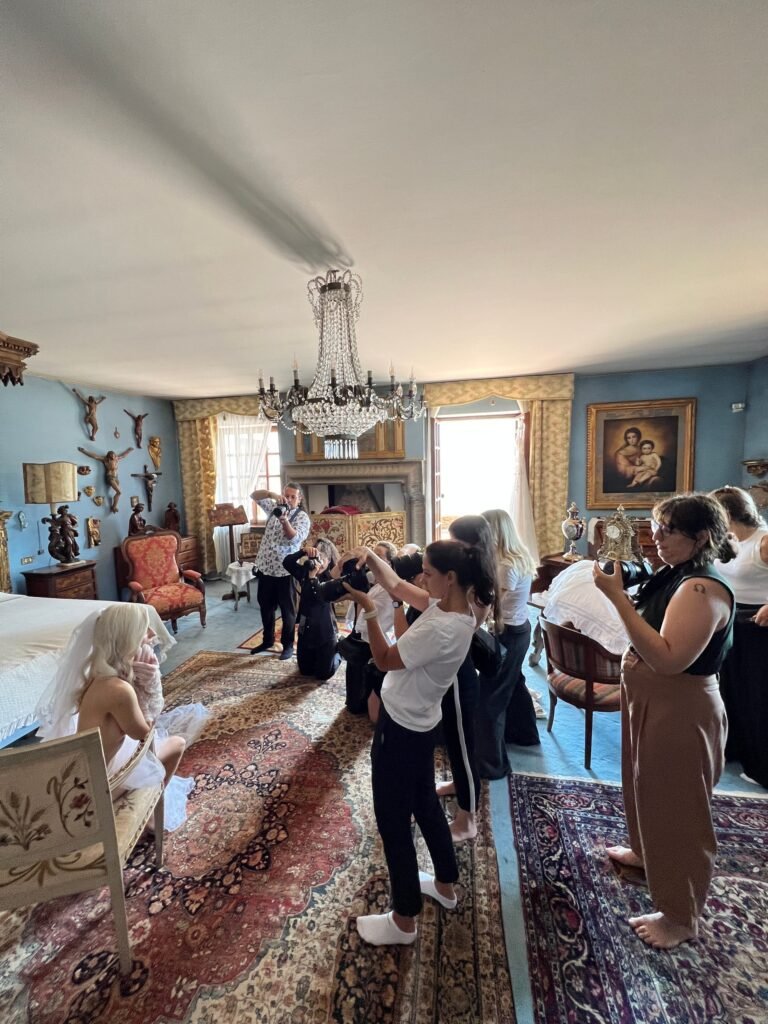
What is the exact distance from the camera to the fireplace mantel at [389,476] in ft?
18.5

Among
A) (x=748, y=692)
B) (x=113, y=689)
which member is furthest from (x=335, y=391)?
(x=748, y=692)

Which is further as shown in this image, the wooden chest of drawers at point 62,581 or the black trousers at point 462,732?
the wooden chest of drawers at point 62,581

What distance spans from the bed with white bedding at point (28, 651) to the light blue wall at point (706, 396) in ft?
17.7

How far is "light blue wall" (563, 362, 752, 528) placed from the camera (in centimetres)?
482

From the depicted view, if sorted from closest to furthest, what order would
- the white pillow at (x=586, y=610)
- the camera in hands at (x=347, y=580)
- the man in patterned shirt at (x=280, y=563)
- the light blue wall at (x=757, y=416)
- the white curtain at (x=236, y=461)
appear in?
the camera in hands at (x=347, y=580)
the white pillow at (x=586, y=610)
the man in patterned shirt at (x=280, y=563)
the light blue wall at (x=757, y=416)
the white curtain at (x=236, y=461)

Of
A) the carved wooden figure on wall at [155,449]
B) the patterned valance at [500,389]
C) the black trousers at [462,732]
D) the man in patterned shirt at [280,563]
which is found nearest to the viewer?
the black trousers at [462,732]

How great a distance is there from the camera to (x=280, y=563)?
360 cm

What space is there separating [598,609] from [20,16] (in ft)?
9.54

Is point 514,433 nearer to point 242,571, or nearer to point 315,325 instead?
point 315,325

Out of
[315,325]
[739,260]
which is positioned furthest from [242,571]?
[739,260]

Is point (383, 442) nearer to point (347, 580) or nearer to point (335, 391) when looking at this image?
point (335, 391)

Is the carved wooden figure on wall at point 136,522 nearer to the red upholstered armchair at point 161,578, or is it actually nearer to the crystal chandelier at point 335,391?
the red upholstered armchair at point 161,578

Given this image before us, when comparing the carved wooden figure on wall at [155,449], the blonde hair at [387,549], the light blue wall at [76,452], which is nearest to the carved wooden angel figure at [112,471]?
the light blue wall at [76,452]

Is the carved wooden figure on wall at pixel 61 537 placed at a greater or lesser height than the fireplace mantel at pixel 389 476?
lesser
